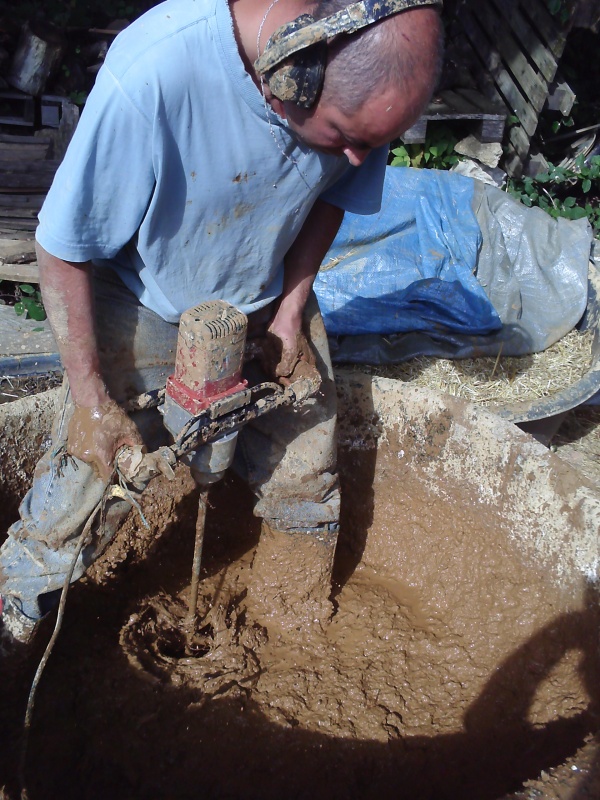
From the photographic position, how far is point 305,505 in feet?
7.16

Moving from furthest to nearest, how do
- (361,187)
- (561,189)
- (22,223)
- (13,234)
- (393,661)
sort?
1. (561,189)
2. (22,223)
3. (13,234)
4. (393,661)
5. (361,187)

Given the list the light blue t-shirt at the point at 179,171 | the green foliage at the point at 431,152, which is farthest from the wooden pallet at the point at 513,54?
the light blue t-shirt at the point at 179,171

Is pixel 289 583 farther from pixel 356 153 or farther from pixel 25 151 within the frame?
pixel 25 151

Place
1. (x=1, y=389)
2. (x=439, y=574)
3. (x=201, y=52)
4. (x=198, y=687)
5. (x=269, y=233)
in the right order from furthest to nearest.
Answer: (x=1, y=389), (x=439, y=574), (x=198, y=687), (x=269, y=233), (x=201, y=52)

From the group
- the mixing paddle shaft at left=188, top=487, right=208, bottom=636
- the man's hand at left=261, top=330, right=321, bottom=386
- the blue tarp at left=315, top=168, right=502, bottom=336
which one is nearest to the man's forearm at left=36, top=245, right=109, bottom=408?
the mixing paddle shaft at left=188, top=487, right=208, bottom=636

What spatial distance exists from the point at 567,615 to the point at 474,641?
12.8 inches

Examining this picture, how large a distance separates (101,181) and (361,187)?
0.78m

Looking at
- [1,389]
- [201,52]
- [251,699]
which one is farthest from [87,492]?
[1,389]

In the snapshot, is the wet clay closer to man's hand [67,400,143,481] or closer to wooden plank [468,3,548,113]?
man's hand [67,400,143,481]

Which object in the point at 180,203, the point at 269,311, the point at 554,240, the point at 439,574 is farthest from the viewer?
the point at 554,240

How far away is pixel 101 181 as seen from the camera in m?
1.36

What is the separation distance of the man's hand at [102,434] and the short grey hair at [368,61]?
2.74 feet

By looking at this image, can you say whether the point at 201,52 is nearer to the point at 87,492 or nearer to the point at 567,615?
the point at 87,492

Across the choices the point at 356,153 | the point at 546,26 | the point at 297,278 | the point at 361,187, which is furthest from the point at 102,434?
the point at 546,26
